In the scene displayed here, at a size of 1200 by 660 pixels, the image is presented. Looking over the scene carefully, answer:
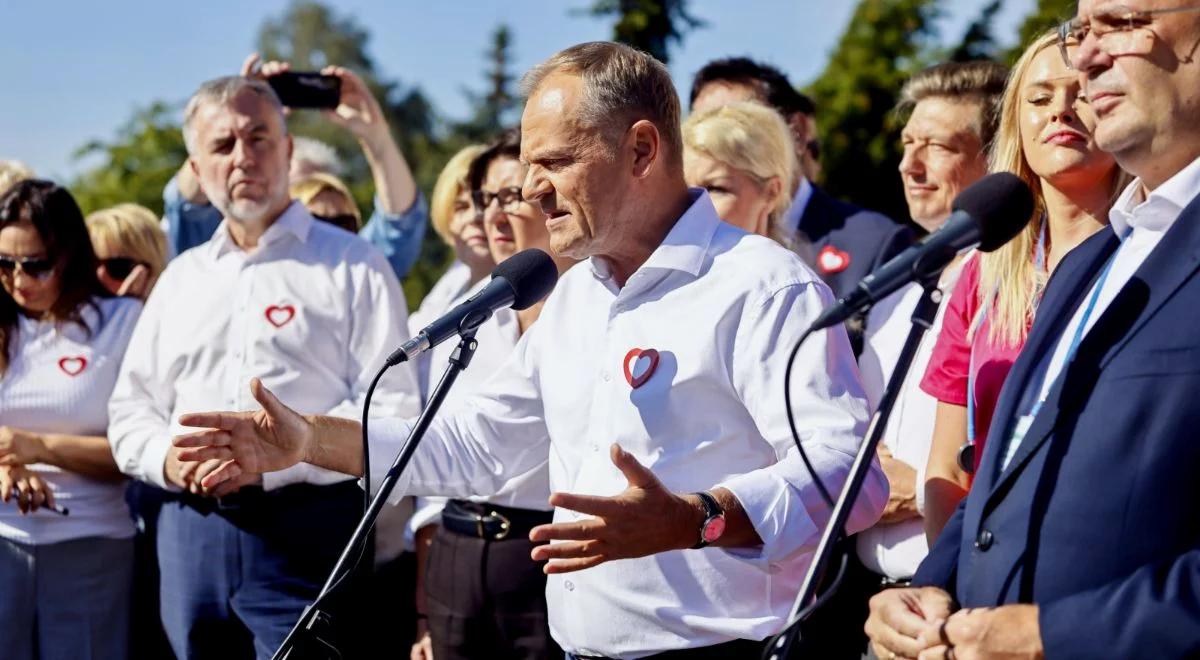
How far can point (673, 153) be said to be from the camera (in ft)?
11.4

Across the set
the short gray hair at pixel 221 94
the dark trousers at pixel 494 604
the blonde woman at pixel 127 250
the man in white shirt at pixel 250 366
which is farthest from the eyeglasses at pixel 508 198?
the blonde woman at pixel 127 250

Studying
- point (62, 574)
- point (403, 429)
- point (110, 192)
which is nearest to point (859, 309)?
point (403, 429)

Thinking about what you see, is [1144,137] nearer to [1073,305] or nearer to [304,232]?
[1073,305]

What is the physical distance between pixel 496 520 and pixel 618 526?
212cm

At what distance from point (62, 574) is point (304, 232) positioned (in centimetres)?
171

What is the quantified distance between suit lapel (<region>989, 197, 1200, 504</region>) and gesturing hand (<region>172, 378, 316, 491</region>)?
184 cm

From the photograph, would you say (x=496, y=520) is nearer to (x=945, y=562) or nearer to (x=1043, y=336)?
(x=945, y=562)

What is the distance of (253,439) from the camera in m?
3.42

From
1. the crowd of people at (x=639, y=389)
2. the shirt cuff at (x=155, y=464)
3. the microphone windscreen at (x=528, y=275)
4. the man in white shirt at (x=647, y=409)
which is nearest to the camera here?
the crowd of people at (x=639, y=389)

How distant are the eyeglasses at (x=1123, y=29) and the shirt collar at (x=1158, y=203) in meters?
0.24

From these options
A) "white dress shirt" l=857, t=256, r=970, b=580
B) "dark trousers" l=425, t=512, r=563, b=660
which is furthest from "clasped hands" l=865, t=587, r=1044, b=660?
"dark trousers" l=425, t=512, r=563, b=660

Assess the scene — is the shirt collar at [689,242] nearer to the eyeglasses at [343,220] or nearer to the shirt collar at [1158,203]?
the shirt collar at [1158,203]

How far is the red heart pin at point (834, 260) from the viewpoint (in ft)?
17.1

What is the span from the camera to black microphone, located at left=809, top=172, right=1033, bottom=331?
91.4 inches
